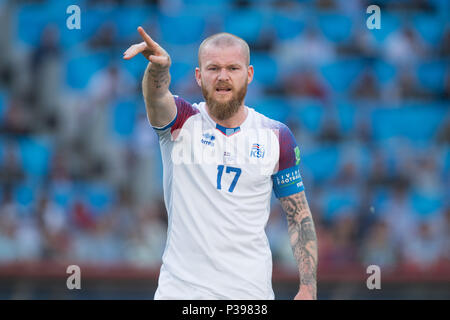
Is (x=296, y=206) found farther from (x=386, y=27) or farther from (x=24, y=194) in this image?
(x=386, y=27)

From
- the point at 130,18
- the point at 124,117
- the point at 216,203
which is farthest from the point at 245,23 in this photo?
the point at 216,203

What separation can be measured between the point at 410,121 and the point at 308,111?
1.79 meters

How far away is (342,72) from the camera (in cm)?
1312

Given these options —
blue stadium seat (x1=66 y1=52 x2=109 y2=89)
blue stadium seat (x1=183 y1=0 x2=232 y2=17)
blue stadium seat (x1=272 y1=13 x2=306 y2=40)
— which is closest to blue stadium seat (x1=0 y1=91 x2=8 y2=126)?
blue stadium seat (x1=66 y1=52 x2=109 y2=89)

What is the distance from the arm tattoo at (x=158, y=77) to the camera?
4.41 meters

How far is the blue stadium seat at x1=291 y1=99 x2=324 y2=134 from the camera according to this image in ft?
41.2

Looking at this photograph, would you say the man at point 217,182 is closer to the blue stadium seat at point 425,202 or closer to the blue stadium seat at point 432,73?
the blue stadium seat at point 425,202

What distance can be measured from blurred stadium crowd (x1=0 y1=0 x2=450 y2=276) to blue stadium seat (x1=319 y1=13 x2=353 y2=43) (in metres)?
0.02

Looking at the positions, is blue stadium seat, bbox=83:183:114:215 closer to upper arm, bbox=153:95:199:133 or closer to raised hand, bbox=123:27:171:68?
upper arm, bbox=153:95:199:133

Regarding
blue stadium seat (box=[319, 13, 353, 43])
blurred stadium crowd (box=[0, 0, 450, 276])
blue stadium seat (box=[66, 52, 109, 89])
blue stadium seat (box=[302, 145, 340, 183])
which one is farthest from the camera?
blue stadium seat (box=[319, 13, 353, 43])

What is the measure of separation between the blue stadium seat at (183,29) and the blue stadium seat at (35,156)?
118 inches
